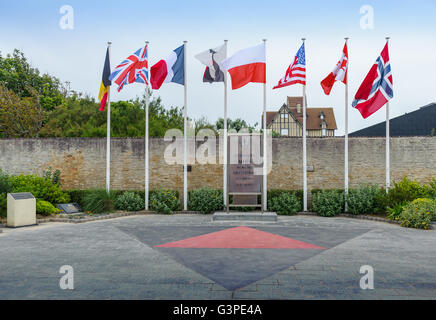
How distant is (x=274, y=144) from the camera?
15.1 metres

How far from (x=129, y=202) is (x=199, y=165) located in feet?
11.0

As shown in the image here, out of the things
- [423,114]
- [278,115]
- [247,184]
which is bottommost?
[247,184]

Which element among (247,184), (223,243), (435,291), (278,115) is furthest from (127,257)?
(278,115)

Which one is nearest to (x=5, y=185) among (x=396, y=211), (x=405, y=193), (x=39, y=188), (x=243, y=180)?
(x=39, y=188)

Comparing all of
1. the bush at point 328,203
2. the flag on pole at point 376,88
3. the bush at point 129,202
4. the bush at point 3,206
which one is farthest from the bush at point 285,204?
the bush at point 3,206

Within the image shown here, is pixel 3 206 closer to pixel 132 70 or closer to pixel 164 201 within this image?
pixel 164 201

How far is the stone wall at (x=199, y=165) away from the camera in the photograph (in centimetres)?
A: 1468

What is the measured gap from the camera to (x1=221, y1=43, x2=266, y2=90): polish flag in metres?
12.9

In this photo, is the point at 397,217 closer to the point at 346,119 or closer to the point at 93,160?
the point at 346,119

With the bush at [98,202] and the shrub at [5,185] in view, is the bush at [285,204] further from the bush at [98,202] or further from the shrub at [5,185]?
the shrub at [5,185]

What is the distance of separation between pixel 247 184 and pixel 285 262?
6.67 m

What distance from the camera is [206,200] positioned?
45.4ft

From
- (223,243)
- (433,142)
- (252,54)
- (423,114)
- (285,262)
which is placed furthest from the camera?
(423,114)

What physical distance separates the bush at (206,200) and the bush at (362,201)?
4.90 m
